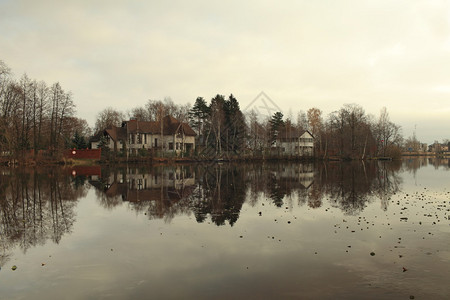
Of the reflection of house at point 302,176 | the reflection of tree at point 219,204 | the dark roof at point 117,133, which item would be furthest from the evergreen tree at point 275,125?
the reflection of tree at point 219,204

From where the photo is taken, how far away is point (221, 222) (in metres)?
13.7

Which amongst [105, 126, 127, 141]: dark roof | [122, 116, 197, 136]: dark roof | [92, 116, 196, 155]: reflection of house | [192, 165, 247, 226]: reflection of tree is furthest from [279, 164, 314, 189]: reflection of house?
[105, 126, 127, 141]: dark roof

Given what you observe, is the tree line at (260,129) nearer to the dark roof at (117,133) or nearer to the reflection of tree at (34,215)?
the dark roof at (117,133)

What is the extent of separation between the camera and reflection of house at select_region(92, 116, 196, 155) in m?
82.8

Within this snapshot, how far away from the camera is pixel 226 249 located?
9969mm

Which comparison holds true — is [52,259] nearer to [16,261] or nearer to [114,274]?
[16,261]

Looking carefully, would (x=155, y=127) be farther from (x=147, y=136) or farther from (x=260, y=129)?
(x=260, y=129)

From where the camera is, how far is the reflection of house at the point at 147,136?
82.8 meters

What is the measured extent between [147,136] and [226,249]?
7686 cm

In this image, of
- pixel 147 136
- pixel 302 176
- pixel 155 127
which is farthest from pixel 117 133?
pixel 302 176

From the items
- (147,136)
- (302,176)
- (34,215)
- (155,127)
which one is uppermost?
(155,127)

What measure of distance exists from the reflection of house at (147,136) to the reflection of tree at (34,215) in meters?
59.0

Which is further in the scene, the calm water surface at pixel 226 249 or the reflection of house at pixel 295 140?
the reflection of house at pixel 295 140

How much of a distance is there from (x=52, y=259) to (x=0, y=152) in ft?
201
